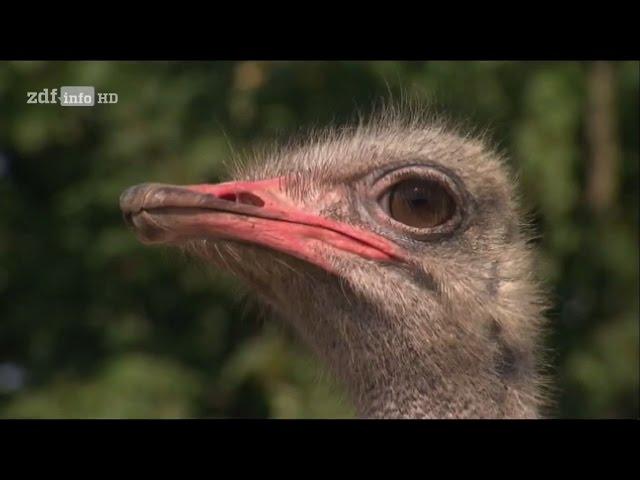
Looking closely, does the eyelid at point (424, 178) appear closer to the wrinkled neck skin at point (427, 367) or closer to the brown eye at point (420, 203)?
the brown eye at point (420, 203)

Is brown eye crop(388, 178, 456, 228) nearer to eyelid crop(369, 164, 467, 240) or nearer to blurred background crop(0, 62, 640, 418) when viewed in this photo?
eyelid crop(369, 164, 467, 240)

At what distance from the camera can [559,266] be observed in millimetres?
5066

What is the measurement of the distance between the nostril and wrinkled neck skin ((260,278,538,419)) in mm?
267

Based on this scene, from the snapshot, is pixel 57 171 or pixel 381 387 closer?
pixel 381 387

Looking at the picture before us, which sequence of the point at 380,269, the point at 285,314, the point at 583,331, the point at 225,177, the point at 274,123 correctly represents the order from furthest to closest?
the point at 583,331, the point at 274,123, the point at 225,177, the point at 285,314, the point at 380,269

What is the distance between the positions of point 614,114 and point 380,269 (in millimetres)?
2649

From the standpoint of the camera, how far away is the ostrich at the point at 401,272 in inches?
103

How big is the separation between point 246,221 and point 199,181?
2325mm

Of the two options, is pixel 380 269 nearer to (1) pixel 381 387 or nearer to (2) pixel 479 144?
(1) pixel 381 387

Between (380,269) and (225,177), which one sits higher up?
(225,177)

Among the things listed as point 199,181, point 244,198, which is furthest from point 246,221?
point 199,181

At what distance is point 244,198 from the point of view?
252 centimetres

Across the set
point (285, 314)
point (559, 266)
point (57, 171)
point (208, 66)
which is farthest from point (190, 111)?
point (285, 314)

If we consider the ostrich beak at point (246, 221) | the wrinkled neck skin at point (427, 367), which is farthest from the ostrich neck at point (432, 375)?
the ostrich beak at point (246, 221)
